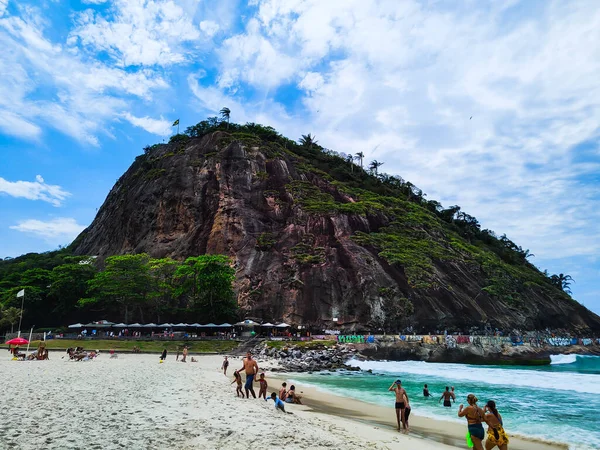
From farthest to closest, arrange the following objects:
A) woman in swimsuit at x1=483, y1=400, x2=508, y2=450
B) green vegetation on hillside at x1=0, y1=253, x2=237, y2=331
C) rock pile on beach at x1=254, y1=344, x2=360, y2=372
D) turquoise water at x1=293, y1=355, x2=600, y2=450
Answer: green vegetation on hillside at x1=0, y1=253, x2=237, y2=331, rock pile on beach at x1=254, y1=344, x2=360, y2=372, turquoise water at x1=293, y1=355, x2=600, y2=450, woman in swimsuit at x1=483, y1=400, x2=508, y2=450

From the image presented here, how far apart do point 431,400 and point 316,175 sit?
73.7m

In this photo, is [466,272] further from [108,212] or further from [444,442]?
[108,212]

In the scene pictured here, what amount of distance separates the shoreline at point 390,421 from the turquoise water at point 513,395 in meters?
1.01

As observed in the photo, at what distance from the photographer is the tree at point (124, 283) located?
55562mm

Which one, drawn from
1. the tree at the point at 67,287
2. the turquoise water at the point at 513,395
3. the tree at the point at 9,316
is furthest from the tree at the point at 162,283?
the turquoise water at the point at 513,395

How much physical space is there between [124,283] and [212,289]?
43.9 feet

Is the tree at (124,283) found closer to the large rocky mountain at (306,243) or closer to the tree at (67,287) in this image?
the tree at (67,287)

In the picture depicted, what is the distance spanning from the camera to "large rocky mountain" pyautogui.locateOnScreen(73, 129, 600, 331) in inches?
2354

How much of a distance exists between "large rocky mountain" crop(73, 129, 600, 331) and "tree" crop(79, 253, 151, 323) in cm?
1269

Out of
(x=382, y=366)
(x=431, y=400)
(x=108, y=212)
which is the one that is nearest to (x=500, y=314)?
(x=382, y=366)

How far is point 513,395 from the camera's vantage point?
2434 cm

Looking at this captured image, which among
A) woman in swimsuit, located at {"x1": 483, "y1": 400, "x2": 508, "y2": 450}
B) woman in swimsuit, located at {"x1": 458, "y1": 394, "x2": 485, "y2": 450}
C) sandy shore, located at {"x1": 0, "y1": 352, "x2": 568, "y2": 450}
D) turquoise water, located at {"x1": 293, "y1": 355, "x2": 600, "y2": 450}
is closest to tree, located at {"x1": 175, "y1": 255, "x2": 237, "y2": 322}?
turquoise water, located at {"x1": 293, "y1": 355, "x2": 600, "y2": 450}

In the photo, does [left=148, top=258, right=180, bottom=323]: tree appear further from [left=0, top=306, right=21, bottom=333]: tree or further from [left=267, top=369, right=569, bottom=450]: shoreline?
[left=267, top=369, right=569, bottom=450]: shoreline

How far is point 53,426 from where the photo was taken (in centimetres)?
857
